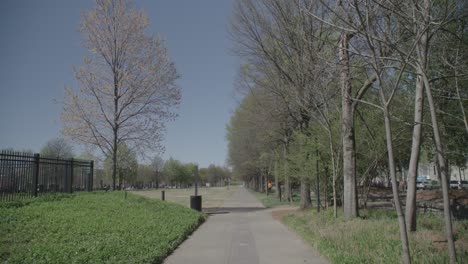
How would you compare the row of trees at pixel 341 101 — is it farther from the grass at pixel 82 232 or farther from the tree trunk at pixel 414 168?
the grass at pixel 82 232

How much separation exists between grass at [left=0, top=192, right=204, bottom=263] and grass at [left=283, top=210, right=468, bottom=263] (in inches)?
145

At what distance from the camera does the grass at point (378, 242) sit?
7063mm

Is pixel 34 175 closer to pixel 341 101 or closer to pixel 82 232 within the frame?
pixel 82 232

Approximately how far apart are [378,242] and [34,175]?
39.6 ft

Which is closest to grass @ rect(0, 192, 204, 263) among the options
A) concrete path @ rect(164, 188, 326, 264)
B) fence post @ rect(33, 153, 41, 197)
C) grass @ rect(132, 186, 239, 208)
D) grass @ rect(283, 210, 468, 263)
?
concrete path @ rect(164, 188, 326, 264)

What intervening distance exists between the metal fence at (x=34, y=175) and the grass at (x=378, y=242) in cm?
957

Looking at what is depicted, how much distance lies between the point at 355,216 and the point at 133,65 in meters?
16.3

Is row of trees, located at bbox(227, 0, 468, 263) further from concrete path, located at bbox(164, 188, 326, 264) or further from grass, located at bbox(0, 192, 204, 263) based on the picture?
grass, located at bbox(0, 192, 204, 263)

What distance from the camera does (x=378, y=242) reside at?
8.44 m

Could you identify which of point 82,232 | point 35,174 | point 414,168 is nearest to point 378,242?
point 414,168

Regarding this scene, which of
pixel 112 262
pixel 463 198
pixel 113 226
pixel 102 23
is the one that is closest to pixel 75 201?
pixel 113 226

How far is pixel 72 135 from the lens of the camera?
23672mm

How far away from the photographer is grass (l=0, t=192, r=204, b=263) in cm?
731

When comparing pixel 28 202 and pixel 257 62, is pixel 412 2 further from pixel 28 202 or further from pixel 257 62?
pixel 257 62
